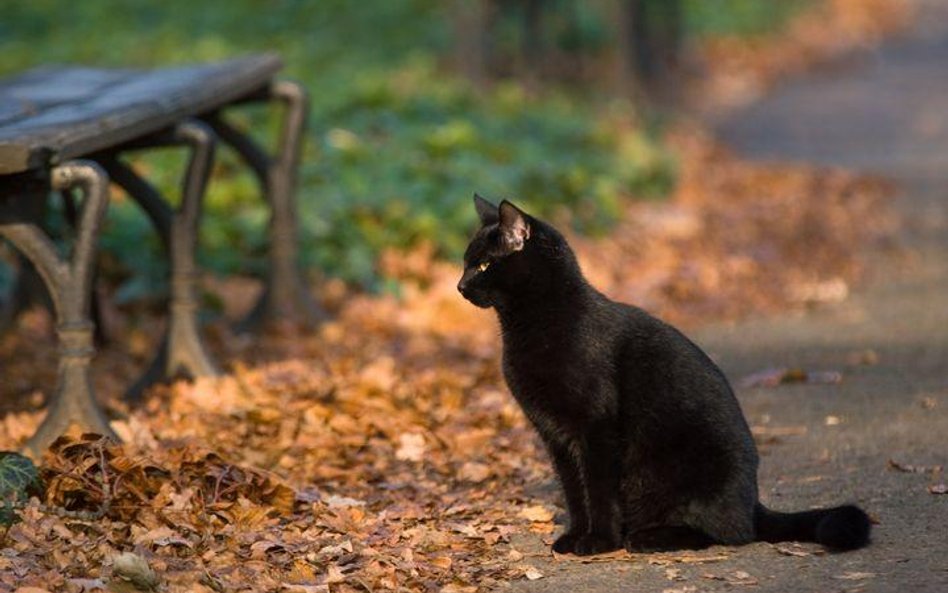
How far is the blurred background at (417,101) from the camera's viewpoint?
10391 millimetres

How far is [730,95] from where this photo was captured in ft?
66.5

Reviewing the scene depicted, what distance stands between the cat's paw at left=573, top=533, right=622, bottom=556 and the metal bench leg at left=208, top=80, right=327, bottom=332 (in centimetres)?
426

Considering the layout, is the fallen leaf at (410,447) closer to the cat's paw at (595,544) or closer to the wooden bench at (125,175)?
the wooden bench at (125,175)

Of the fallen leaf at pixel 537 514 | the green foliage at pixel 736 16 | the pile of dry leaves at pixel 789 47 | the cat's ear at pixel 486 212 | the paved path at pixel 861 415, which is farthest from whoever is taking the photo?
the green foliage at pixel 736 16

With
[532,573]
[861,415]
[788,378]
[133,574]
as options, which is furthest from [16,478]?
[788,378]

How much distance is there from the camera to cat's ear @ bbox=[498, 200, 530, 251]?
516cm

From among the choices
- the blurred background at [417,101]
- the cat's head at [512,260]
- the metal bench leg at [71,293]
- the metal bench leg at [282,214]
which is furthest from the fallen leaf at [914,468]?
the blurred background at [417,101]

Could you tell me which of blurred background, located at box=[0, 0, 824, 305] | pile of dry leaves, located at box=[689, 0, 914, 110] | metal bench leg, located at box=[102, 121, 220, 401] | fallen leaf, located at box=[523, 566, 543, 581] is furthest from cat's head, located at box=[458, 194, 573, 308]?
pile of dry leaves, located at box=[689, 0, 914, 110]

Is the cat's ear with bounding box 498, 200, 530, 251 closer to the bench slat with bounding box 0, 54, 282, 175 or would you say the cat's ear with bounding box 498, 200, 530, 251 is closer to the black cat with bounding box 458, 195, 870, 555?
the black cat with bounding box 458, 195, 870, 555

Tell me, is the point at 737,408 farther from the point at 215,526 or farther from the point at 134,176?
the point at 134,176

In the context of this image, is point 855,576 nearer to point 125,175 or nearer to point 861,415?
point 861,415

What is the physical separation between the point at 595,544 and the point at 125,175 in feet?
11.5

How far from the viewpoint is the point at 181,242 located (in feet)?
25.1

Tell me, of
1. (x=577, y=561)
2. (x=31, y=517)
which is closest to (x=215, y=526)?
(x=31, y=517)
